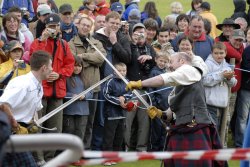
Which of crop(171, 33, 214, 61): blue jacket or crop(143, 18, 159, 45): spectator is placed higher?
crop(143, 18, 159, 45): spectator

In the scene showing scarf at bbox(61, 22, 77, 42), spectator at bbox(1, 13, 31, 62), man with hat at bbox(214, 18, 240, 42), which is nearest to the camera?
spectator at bbox(1, 13, 31, 62)

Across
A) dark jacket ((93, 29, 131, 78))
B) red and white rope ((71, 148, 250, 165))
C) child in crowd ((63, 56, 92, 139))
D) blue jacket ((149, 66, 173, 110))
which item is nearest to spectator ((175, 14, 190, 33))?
blue jacket ((149, 66, 173, 110))

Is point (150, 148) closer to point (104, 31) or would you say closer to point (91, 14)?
point (104, 31)

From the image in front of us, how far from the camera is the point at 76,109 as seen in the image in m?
10.1

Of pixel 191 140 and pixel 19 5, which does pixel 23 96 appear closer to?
pixel 191 140

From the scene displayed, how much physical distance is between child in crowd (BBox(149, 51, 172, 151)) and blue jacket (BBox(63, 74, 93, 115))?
3.55 feet

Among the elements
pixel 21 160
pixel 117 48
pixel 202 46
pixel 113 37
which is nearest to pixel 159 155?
pixel 21 160

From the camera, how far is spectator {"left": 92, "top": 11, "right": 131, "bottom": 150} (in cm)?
1059

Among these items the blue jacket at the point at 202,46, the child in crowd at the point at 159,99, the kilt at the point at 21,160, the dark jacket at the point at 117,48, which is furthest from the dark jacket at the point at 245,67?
the kilt at the point at 21,160

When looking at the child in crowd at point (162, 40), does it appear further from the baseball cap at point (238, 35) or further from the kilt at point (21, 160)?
the kilt at point (21, 160)

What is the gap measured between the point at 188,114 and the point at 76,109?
259cm

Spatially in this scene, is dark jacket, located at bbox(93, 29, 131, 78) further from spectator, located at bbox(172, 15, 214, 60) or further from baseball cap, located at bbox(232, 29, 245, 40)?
baseball cap, located at bbox(232, 29, 245, 40)

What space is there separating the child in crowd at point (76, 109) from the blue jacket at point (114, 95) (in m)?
0.30

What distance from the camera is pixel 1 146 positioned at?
3.44 m
